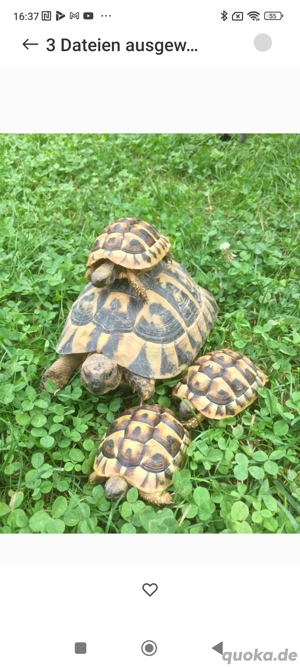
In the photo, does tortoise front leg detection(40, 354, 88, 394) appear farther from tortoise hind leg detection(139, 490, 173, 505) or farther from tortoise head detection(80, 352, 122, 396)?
tortoise hind leg detection(139, 490, 173, 505)

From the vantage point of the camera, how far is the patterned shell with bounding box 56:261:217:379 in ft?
8.37

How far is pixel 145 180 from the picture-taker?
4.59 metres

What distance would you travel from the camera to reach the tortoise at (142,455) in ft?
7.07

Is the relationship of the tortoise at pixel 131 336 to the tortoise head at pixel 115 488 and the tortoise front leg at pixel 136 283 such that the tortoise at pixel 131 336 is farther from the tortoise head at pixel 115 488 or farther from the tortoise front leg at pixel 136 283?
the tortoise head at pixel 115 488

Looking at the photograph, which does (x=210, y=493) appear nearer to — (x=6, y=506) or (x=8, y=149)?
(x=6, y=506)

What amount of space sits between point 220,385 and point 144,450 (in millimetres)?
563

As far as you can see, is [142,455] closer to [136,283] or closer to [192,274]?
[136,283]

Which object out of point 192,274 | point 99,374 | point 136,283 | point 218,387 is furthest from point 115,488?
point 192,274

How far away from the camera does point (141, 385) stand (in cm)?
253

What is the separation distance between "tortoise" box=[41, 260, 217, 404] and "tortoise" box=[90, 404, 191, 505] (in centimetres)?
24

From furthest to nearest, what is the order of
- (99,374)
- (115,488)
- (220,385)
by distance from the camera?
(220,385), (99,374), (115,488)
